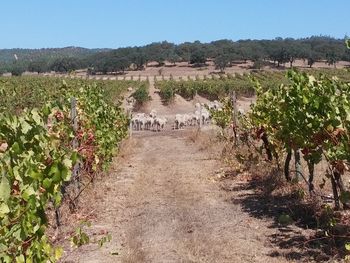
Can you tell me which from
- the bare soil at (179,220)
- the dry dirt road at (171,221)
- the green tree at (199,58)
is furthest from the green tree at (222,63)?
the dry dirt road at (171,221)

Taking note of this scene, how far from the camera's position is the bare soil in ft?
23.7

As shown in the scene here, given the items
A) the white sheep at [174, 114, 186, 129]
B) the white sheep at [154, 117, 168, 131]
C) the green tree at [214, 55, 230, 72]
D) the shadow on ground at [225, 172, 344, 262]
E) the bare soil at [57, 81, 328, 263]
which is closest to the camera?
the shadow on ground at [225, 172, 344, 262]

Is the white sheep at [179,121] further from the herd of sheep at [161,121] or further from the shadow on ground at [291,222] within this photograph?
the shadow on ground at [291,222]

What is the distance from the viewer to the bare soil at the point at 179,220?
23.7 ft

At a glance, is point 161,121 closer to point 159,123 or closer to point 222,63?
point 159,123

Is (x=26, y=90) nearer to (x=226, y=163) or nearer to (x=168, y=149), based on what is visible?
(x=168, y=149)

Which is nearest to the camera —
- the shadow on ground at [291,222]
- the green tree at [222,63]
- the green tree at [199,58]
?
the shadow on ground at [291,222]

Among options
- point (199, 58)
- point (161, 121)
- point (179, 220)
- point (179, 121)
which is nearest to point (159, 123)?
point (161, 121)

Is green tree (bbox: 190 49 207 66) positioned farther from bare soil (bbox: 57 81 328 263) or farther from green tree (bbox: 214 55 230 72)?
bare soil (bbox: 57 81 328 263)

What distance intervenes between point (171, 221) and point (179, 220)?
0.15 metres

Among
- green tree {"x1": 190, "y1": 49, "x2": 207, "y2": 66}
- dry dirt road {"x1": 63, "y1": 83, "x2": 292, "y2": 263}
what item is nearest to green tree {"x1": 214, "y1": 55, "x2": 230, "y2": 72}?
green tree {"x1": 190, "y1": 49, "x2": 207, "y2": 66}

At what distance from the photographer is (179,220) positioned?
896 cm

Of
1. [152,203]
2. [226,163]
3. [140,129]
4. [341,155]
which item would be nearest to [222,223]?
[152,203]

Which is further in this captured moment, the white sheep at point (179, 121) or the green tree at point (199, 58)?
the green tree at point (199, 58)
